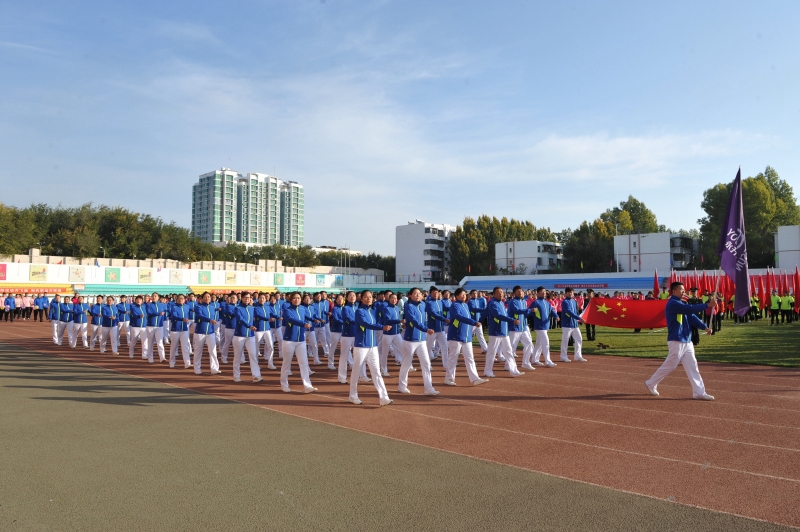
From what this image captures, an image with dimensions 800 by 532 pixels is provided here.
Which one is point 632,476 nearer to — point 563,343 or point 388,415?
point 388,415

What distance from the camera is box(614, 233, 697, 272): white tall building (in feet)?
243

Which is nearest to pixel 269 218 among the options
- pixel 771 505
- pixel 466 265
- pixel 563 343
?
pixel 466 265

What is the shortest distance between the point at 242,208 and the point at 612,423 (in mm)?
154986

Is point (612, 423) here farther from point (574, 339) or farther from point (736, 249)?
point (574, 339)

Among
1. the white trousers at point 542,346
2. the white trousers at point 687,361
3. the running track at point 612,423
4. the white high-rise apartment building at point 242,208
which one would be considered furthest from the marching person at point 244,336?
the white high-rise apartment building at point 242,208

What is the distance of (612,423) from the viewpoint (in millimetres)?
8352

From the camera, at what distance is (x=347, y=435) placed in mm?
7711

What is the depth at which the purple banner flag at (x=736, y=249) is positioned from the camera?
12.1m

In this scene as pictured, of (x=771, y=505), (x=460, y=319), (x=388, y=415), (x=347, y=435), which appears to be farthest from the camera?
(x=460, y=319)

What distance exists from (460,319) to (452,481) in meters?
5.93

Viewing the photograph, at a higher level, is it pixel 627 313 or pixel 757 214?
pixel 757 214

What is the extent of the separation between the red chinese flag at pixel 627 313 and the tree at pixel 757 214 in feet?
169

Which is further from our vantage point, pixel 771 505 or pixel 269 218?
pixel 269 218

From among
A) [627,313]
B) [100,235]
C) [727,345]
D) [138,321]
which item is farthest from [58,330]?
[100,235]
